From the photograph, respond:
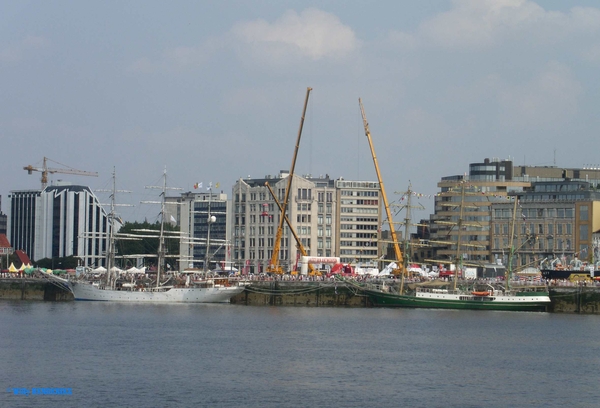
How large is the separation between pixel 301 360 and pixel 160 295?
59330mm

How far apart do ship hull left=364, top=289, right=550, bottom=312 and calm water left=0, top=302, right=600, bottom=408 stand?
7202mm

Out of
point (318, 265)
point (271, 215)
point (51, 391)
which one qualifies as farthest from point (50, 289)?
point (51, 391)

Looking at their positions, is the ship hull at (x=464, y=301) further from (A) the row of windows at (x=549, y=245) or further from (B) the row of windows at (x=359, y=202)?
(B) the row of windows at (x=359, y=202)

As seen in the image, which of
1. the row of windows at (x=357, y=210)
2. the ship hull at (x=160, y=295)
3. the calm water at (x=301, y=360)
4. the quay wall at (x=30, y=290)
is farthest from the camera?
the row of windows at (x=357, y=210)

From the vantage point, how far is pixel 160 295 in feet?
405

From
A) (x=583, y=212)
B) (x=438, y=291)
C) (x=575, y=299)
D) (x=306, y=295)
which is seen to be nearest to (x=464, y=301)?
(x=438, y=291)

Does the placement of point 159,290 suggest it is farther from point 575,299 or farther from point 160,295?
point 575,299

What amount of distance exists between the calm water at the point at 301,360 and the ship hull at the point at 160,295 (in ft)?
66.4

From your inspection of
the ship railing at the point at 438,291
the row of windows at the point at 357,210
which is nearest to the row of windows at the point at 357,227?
the row of windows at the point at 357,210

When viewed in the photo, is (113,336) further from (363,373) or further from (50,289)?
(50,289)

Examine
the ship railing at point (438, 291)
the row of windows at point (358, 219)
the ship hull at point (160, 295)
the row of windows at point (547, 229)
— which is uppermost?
the row of windows at point (358, 219)

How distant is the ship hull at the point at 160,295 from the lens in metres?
122

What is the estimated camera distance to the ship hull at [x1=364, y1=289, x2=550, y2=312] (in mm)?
107956

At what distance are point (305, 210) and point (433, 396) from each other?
135m
